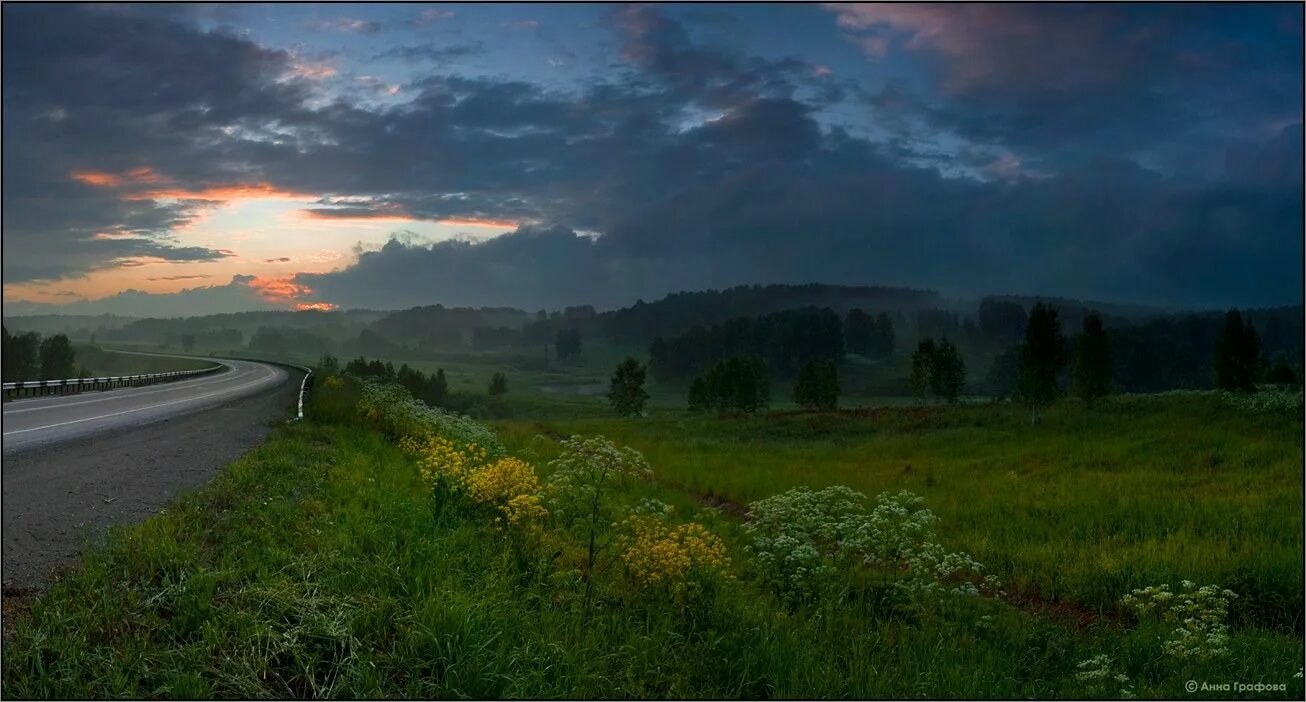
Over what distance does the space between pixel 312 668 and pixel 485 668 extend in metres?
1.27

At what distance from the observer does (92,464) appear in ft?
43.3

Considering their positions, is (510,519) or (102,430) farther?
(102,430)

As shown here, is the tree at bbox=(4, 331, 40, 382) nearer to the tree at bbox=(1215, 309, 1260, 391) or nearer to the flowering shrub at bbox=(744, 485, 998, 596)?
the flowering shrub at bbox=(744, 485, 998, 596)

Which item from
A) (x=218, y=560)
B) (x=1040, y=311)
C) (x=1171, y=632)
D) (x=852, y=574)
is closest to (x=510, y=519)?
(x=218, y=560)

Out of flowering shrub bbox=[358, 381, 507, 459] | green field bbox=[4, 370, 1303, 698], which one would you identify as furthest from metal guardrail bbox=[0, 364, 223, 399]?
green field bbox=[4, 370, 1303, 698]

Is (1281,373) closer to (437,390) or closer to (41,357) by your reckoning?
(437,390)

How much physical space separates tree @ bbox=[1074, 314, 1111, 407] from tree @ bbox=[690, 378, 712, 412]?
135ft

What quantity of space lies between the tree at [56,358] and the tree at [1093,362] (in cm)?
9493

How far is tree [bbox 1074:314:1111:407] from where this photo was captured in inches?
2484

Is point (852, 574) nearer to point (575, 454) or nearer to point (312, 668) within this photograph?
point (575, 454)

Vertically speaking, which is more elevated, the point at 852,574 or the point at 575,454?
the point at 575,454

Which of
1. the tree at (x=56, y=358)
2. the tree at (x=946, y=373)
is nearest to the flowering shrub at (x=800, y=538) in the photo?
the tree at (x=946, y=373)

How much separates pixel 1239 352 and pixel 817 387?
41.7 metres

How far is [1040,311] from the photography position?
61156 mm
